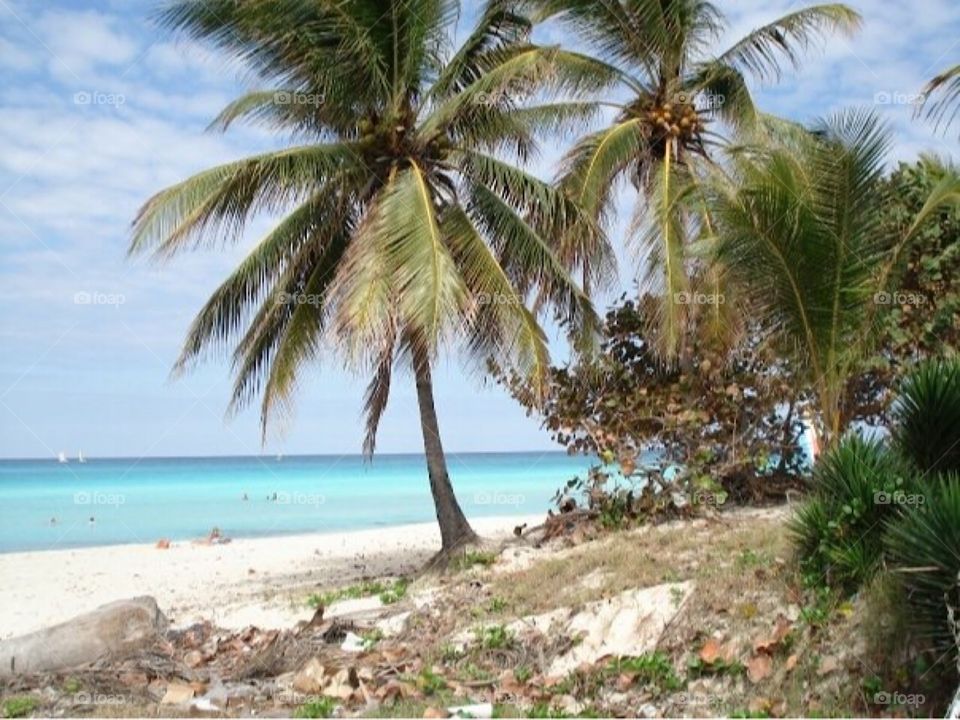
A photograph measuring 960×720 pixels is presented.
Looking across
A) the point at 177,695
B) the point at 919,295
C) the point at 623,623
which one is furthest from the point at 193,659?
the point at 919,295

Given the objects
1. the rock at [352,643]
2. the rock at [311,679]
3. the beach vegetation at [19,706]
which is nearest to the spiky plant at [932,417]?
the rock at [311,679]

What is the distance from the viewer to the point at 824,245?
960 cm

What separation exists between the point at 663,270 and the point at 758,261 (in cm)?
430

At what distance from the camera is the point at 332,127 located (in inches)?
575

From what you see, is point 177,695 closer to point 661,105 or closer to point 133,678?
point 133,678

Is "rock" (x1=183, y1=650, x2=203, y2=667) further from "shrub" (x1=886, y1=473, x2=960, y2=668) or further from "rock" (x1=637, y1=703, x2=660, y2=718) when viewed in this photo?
"shrub" (x1=886, y1=473, x2=960, y2=668)

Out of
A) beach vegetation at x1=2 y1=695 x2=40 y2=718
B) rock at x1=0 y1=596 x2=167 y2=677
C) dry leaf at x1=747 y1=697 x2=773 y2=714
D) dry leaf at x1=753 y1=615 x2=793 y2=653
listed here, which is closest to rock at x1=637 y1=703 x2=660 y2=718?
dry leaf at x1=747 y1=697 x2=773 y2=714

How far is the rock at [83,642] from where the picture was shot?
9.44 meters

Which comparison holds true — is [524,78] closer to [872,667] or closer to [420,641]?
[420,641]

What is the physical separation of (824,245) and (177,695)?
6.83 metres

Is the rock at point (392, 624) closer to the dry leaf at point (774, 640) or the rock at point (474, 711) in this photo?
the rock at point (474, 711)

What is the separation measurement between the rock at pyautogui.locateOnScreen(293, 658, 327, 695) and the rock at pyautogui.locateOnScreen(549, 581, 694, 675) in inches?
72.5

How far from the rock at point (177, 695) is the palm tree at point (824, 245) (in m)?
6.12

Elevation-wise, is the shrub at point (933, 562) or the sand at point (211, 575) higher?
the shrub at point (933, 562)
